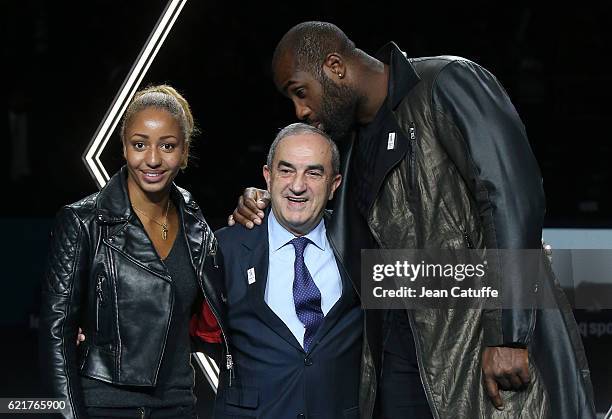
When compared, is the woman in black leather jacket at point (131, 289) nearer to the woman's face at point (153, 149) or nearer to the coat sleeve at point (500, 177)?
the woman's face at point (153, 149)

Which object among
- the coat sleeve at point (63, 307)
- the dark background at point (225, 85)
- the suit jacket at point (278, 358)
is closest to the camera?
the coat sleeve at point (63, 307)

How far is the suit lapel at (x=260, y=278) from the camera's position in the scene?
110 inches

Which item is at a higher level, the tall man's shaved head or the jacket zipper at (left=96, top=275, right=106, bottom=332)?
the tall man's shaved head

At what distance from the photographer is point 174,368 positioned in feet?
9.23

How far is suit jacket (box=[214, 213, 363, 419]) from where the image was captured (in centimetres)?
279

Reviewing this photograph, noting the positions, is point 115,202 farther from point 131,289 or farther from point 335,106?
point 335,106

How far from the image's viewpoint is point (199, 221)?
2928mm

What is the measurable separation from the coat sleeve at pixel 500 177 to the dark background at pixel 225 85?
5.10ft

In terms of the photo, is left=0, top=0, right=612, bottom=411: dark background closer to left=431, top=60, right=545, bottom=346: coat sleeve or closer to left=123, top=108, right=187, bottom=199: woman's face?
left=123, top=108, right=187, bottom=199: woman's face

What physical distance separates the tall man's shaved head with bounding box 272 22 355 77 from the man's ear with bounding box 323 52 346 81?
0.01m

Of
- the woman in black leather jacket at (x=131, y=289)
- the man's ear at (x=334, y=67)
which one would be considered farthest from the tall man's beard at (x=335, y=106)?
the woman in black leather jacket at (x=131, y=289)

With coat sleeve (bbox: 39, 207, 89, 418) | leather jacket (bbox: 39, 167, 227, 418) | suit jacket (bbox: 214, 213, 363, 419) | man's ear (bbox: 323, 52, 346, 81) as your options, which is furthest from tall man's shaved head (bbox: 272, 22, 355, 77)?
coat sleeve (bbox: 39, 207, 89, 418)

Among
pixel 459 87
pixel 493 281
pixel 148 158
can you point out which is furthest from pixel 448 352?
pixel 148 158

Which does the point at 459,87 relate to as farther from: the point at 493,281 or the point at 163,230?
the point at 163,230
